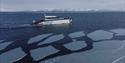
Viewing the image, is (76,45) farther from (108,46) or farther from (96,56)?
(96,56)

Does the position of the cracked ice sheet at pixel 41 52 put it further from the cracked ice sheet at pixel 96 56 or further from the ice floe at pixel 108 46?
the ice floe at pixel 108 46

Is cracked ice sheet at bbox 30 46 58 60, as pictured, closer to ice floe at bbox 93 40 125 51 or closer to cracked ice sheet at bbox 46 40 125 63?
cracked ice sheet at bbox 46 40 125 63

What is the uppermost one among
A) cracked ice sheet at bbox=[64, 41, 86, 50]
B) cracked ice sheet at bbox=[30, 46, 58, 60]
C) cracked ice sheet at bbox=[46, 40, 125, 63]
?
cracked ice sheet at bbox=[46, 40, 125, 63]

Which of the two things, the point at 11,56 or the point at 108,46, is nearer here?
the point at 11,56

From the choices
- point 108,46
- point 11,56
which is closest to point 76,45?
point 108,46

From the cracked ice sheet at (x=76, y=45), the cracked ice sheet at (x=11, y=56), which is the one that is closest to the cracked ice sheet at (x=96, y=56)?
the cracked ice sheet at (x=76, y=45)

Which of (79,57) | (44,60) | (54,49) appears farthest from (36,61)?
(54,49)

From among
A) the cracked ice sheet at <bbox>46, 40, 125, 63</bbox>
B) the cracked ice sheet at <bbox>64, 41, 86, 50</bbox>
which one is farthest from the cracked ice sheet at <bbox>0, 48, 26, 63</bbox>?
the cracked ice sheet at <bbox>64, 41, 86, 50</bbox>
